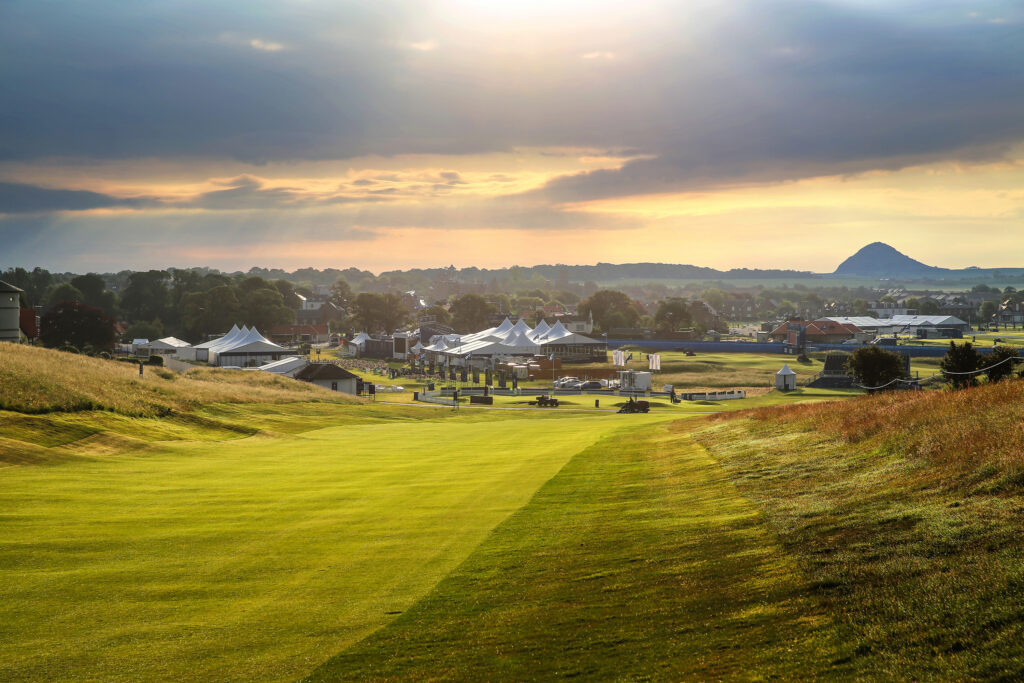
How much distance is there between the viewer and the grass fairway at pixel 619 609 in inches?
460

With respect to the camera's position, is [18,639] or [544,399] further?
[544,399]

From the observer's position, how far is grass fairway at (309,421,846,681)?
1168 centimetres

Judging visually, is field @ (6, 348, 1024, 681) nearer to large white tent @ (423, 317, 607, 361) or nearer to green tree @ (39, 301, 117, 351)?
large white tent @ (423, 317, 607, 361)

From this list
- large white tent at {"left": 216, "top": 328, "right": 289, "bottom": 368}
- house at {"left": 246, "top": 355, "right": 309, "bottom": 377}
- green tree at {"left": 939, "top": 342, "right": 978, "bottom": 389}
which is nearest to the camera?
green tree at {"left": 939, "top": 342, "right": 978, "bottom": 389}

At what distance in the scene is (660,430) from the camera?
1672 inches

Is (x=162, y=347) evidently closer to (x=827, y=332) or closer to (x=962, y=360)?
(x=962, y=360)

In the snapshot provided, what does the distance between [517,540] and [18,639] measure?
415 inches

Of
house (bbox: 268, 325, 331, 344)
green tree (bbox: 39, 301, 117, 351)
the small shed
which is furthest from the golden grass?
house (bbox: 268, 325, 331, 344)

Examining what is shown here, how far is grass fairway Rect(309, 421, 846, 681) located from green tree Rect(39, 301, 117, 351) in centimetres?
12216

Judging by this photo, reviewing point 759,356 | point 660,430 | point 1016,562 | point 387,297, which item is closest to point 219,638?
point 1016,562

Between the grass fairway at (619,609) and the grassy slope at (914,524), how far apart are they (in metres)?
0.65

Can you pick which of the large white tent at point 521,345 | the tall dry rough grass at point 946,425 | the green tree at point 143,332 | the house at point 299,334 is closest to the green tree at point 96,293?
the green tree at point 143,332

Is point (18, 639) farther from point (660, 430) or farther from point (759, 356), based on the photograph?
point (759, 356)

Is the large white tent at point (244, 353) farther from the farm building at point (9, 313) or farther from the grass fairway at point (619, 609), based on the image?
the grass fairway at point (619, 609)
